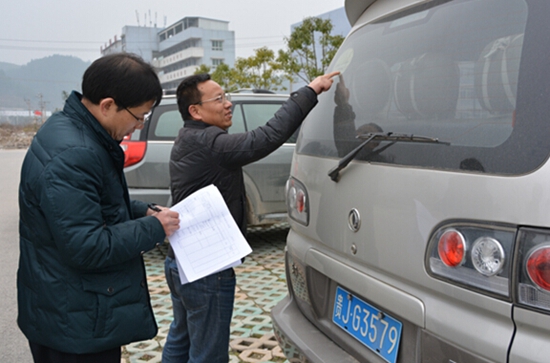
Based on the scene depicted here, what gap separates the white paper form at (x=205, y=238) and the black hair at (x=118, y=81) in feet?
1.62

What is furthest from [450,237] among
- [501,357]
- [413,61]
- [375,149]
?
[413,61]

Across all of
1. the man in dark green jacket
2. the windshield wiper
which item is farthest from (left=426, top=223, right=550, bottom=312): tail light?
the man in dark green jacket

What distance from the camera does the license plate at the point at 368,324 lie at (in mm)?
1730

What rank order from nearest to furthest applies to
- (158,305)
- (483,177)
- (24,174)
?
(483,177) < (24,174) < (158,305)

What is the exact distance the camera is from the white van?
131cm

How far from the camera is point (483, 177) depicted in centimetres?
139

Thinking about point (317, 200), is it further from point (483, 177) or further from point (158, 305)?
point (158, 305)

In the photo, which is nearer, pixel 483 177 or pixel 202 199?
pixel 483 177

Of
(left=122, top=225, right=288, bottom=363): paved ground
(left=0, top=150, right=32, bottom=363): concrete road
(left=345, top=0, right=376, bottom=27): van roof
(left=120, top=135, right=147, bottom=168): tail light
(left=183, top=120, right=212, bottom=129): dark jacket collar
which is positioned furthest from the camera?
(left=120, top=135, right=147, bottom=168): tail light

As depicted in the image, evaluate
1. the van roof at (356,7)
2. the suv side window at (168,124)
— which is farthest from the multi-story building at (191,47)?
the van roof at (356,7)

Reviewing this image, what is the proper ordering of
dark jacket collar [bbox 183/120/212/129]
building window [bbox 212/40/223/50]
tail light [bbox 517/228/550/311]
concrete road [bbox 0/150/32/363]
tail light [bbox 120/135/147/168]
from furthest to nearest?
building window [bbox 212/40/223/50] < tail light [bbox 120/135/147/168] < concrete road [bbox 0/150/32/363] < dark jacket collar [bbox 183/120/212/129] < tail light [bbox 517/228/550/311]

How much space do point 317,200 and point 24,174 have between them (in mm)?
1088

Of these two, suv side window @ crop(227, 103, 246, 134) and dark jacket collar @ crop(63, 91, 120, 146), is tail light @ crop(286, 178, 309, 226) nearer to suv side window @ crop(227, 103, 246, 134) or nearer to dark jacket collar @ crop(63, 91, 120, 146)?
dark jacket collar @ crop(63, 91, 120, 146)

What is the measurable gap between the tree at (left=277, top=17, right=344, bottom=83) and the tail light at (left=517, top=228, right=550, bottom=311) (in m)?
17.2
